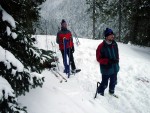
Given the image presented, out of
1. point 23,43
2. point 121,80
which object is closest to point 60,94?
point 23,43

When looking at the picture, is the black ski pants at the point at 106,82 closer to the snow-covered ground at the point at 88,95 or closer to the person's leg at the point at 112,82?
the person's leg at the point at 112,82

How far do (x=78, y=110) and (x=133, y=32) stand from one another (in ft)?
55.5

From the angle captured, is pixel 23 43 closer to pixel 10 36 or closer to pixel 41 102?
pixel 10 36

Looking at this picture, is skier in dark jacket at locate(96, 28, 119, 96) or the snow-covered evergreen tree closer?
the snow-covered evergreen tree

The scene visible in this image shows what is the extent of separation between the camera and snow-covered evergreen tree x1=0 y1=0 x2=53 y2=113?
433cm

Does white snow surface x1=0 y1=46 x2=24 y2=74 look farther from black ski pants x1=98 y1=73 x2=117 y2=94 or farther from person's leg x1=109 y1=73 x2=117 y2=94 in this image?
person's leg x1=109 y1=73 x2=117 y2=94

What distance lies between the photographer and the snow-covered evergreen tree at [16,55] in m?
4.33

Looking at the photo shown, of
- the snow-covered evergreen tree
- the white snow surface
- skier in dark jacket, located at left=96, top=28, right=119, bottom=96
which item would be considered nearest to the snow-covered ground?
the snow-covered evergreen tree

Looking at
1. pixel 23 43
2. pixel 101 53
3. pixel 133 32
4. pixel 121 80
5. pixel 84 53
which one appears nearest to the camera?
pixel 23 43

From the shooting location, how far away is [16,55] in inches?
206

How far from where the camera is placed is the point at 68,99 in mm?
6422

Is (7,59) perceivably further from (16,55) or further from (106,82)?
(106,82)

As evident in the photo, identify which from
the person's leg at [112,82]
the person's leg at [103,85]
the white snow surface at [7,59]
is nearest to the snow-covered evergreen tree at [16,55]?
the white snow surface at [7,59]

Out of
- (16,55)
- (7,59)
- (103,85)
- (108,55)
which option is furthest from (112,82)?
(7,59)
